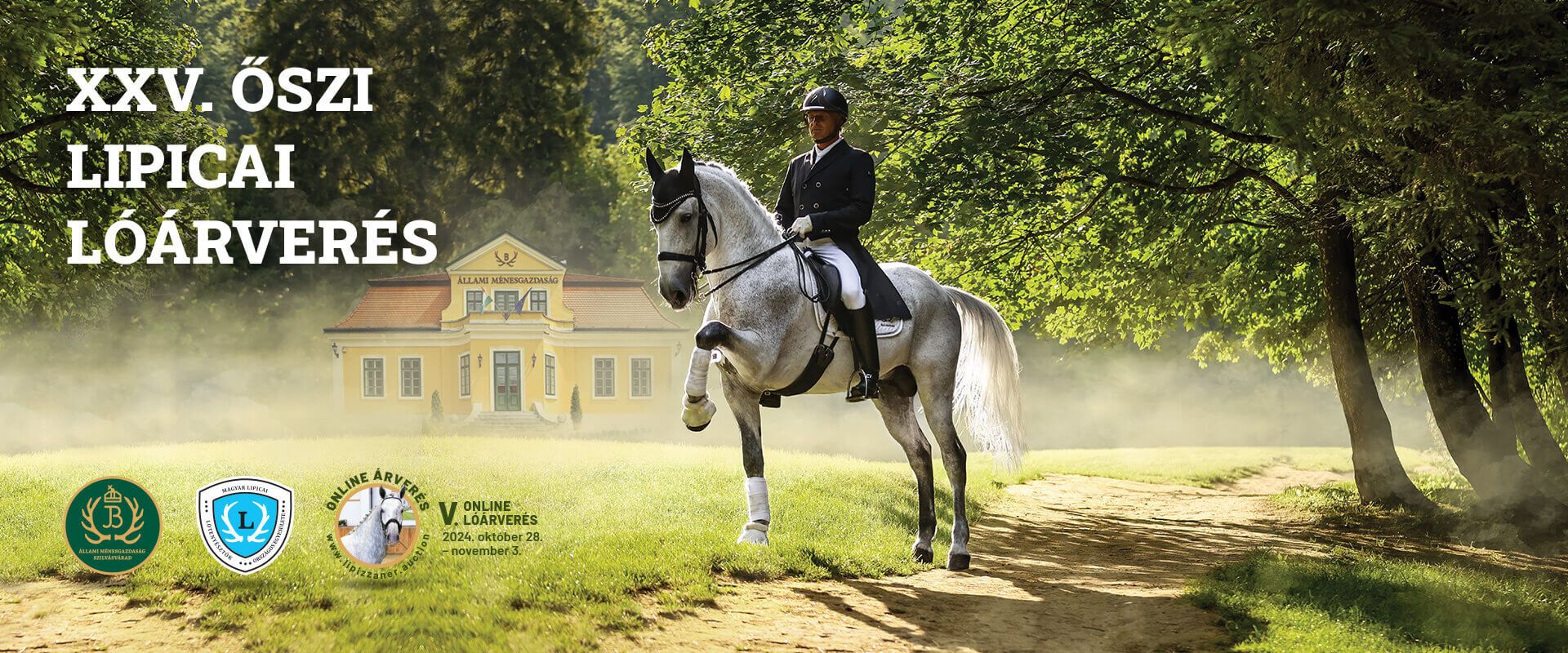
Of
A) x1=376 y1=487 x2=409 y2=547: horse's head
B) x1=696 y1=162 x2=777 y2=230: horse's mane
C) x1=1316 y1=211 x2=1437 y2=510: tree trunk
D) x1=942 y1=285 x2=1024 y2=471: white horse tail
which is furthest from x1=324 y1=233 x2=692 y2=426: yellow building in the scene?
x1=376 y1=487 x2=409 y2=547: horse's head

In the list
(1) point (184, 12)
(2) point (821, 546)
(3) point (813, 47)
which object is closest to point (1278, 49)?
(2) point (821, 546)

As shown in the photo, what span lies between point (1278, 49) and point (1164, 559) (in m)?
4.93

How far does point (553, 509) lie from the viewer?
10945mm

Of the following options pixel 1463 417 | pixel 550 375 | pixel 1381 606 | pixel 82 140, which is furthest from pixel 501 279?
pixel 1381 606

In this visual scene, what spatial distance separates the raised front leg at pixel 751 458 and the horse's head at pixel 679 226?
106cm

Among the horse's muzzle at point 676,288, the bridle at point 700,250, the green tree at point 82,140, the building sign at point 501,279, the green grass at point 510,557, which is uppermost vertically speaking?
the green tree at point 82,140

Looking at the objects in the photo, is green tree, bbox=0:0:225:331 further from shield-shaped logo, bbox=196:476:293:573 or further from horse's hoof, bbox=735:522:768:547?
horse's hoof, bbox=735:522:768:547

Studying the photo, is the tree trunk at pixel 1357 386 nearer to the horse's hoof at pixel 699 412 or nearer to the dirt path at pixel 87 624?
the horse's hoof at pixel 699 412

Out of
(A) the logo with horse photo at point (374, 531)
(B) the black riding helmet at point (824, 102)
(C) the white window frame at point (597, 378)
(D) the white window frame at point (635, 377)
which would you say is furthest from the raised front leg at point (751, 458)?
(D) the white window frame at point (635, 377)

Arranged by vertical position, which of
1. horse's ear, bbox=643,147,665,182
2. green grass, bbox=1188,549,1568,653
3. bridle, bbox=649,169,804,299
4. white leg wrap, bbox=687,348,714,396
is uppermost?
horse's ear, bbox=643,147,665,182

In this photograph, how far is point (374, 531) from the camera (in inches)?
314

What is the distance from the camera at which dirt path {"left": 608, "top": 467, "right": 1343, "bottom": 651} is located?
7184mm

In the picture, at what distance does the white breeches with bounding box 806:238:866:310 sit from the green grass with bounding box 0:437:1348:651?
1.91 meters

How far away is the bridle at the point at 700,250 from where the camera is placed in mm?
7918
